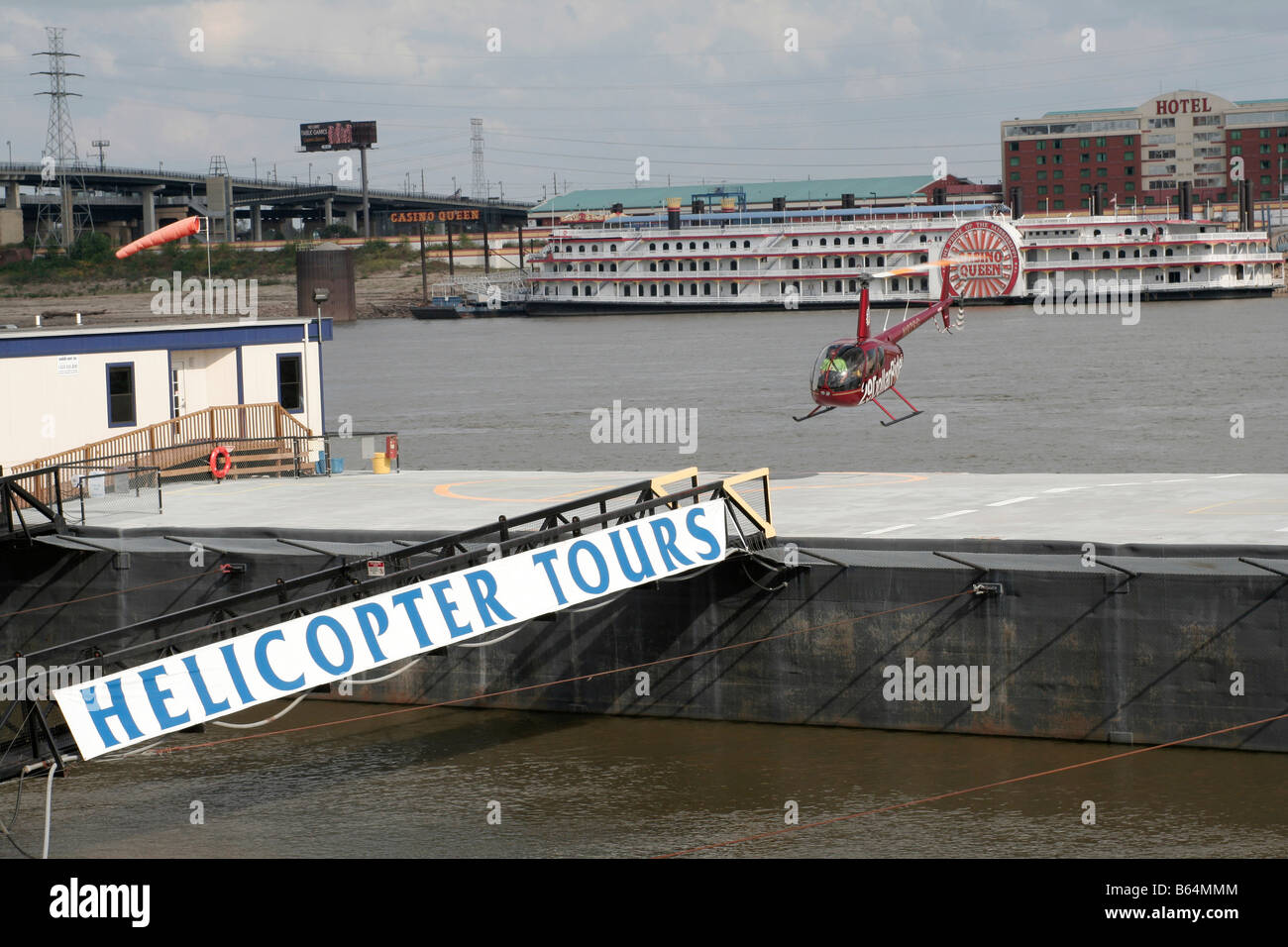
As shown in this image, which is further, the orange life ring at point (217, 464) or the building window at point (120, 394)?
the orange life ring at point (217, 464)

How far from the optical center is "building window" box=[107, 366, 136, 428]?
3266 cm

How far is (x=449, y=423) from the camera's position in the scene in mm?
68938

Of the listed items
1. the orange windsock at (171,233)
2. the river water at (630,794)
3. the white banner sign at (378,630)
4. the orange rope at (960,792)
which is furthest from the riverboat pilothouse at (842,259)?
the white banner sign at (378,630)

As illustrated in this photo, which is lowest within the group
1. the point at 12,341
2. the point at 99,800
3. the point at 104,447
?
the point at 99,800

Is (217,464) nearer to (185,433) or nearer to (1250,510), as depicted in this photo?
(185,433)

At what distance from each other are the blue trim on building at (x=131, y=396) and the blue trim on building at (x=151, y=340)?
1.05 feet

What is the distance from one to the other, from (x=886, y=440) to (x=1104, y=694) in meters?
39.8

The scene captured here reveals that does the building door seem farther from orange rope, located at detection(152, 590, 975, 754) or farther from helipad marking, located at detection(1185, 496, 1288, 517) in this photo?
helipad marking, located at detection(1185, 496, 1288, 517)

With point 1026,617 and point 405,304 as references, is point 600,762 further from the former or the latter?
point 405,304

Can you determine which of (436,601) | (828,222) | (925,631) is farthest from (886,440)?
(828,222)

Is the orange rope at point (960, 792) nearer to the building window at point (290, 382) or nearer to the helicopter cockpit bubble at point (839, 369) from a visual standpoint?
the helicopter cockpit bubble at point (839, 369)

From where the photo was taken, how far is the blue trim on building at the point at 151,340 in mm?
31312

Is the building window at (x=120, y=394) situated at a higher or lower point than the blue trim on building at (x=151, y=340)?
lower

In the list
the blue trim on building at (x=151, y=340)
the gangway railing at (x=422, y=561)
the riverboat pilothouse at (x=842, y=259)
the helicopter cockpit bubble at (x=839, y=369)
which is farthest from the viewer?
the riverboat pilothouse at (x=842, y=259)
